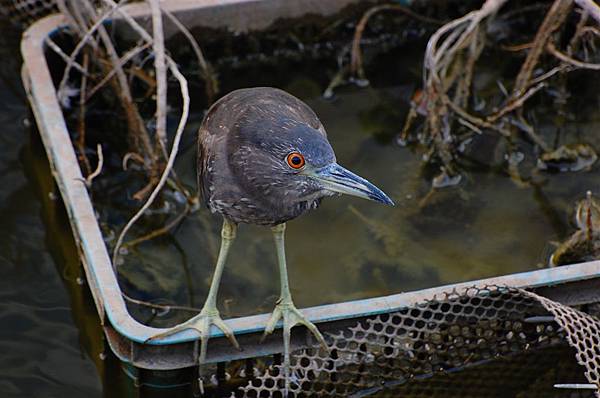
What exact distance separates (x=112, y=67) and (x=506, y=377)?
221cm

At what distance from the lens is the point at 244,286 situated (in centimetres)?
449

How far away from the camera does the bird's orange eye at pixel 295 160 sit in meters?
3.44

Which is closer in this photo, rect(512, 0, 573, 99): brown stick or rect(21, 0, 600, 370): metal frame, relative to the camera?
rect(21, 0, 600, 370): metal frame

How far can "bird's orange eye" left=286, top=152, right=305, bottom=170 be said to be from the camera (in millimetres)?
3436

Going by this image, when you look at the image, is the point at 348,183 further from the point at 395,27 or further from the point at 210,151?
the point at 395,27

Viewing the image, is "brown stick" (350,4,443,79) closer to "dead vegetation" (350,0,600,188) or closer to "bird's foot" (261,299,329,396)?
"dead vegetation" (350,0,600,188)

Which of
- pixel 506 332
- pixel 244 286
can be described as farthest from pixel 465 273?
pixel 244 286

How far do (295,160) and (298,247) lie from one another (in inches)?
51.0

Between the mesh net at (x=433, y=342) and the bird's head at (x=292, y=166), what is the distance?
1.93 feet

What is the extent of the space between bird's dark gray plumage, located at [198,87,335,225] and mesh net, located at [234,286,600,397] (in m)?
0.55

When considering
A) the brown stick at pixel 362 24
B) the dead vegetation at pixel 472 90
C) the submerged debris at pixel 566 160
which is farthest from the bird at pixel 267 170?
the submerged debris at pixel 566 160

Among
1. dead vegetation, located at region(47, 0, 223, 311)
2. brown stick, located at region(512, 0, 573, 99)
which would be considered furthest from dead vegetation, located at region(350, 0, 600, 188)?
dead vegetation, located at region(47, 0, 223, 311)

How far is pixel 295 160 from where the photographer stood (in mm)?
3443

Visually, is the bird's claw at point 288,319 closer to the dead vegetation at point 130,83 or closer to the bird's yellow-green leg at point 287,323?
the bird's yellow-green leg at point 287,323
